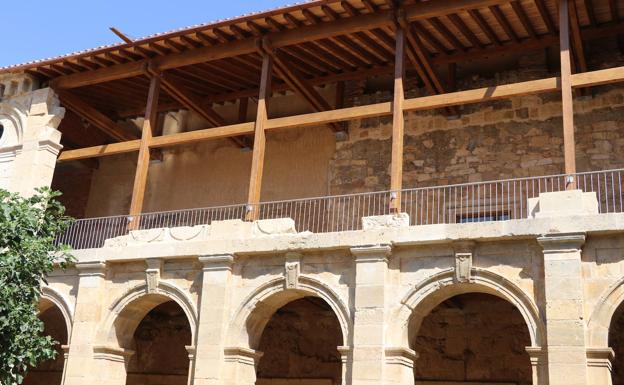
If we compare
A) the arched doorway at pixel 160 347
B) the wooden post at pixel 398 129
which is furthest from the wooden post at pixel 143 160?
the wooden post at pixel 398 129

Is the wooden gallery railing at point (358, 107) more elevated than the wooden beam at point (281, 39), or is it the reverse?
the wooden beam at point (281, 39)

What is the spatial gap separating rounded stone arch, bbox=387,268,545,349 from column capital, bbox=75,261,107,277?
19.6ft

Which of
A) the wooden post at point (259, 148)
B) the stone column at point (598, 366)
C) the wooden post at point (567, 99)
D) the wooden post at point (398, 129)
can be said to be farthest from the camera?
the wooden post at point (259, 148)

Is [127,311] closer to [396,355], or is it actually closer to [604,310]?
[396,355]

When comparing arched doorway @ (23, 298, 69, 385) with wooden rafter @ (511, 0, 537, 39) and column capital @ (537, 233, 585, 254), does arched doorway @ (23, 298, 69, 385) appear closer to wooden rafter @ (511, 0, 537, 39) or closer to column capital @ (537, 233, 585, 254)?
column capital @ (537, 233, 585, 254)

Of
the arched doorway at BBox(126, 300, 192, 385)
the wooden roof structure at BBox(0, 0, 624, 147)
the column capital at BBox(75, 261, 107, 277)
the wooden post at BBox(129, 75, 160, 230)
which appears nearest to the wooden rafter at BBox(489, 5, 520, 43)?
the wooden roof structure at BBox(0, 0, 624, 147)

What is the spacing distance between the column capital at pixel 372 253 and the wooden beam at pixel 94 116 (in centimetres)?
907

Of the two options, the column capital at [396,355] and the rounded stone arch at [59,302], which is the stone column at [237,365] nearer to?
the column capital at [396,355]

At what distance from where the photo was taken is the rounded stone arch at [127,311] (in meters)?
14.3

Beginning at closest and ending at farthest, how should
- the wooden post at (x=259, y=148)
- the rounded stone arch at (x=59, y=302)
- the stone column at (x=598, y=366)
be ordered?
the stone column at (x=598, y=366), the wooden post at (x=259, y=148), the rounded stone arch at (x=59, y=302)

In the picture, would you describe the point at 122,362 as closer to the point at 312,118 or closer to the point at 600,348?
the point at 312,118

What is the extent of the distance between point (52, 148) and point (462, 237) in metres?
10.0

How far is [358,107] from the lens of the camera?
46.5 ft

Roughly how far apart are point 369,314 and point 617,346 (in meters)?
5.33
